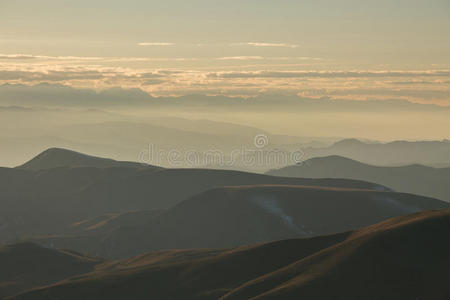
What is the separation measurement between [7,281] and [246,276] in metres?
71.6

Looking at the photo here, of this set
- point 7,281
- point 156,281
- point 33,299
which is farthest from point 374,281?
point 7,281

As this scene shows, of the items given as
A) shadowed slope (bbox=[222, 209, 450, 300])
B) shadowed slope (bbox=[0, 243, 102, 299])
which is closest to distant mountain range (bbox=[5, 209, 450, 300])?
shadowed slope (bbox=[222, 209, 450, 300])

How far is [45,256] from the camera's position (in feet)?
611

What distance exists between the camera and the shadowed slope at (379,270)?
98688mm

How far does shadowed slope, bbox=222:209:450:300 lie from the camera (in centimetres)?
9869

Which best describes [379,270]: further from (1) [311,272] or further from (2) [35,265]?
(2) [35,265]

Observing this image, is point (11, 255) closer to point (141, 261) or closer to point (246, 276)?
point (141, 261)

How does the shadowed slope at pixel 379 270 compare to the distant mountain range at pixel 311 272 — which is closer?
the shadowed slope at pixel 379 270

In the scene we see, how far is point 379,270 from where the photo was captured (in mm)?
105000

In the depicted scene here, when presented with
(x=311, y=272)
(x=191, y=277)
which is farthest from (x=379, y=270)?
(x=191, y=277)

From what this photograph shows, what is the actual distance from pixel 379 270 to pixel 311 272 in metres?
10.5

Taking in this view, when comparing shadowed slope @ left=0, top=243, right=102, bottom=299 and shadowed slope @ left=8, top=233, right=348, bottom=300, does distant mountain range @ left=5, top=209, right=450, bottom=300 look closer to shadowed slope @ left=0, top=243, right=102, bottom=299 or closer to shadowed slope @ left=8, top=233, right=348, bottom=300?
shadowed slope @ left=8, top=233, right=348, bottom=300

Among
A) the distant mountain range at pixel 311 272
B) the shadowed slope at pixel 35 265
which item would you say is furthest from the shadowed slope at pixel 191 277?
the shadowed slope at pixel 35 265

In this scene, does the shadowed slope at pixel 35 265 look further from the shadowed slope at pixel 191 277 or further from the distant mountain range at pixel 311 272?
the shadowed slope at pixel 191 277
